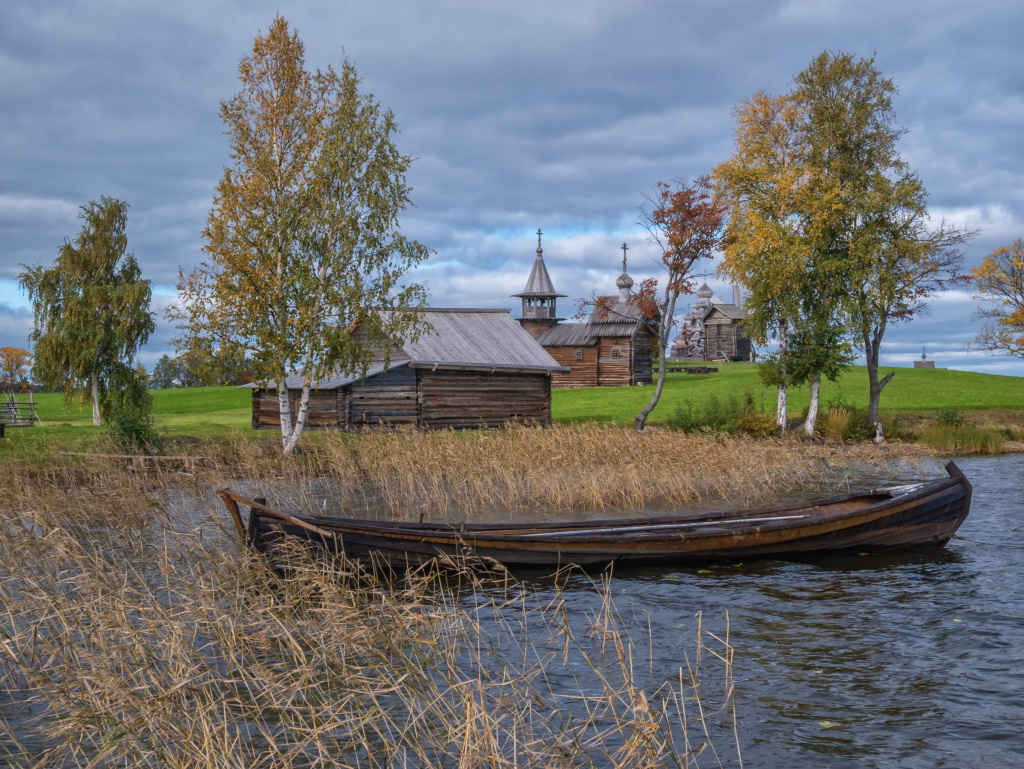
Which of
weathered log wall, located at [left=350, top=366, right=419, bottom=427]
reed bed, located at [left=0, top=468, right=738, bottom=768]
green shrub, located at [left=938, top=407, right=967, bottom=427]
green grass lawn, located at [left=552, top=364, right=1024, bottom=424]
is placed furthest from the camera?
green grass lawn, located at [left=552, top=364, right=1024, bottom=424]

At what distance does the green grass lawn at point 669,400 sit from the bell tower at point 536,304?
1334 cm

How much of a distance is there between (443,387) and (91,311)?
1438 cm

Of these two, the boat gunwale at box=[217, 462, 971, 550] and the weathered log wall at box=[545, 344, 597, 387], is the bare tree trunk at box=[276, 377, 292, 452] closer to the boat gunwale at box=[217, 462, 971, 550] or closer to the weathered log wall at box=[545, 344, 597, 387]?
the boat gunwale at box=[217, 462, 971, 550]

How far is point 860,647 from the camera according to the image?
26.1 ft

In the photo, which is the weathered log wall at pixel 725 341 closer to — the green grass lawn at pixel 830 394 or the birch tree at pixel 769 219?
the green grass lawn at pixel 830 394

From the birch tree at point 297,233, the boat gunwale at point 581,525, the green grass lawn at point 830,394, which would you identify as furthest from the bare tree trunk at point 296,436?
the green grass lawn at point 830,394

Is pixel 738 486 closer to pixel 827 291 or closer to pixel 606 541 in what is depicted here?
pixel 606 541

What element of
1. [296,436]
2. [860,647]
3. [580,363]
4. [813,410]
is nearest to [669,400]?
[813,410]

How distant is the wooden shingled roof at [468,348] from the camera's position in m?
30.5

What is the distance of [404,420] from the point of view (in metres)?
30.5

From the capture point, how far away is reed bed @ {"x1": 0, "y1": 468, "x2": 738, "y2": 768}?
15.4ft

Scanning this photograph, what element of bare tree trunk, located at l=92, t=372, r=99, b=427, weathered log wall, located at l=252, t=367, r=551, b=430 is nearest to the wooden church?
weathered log wall, located at l=252, t=367, r=551, b=430

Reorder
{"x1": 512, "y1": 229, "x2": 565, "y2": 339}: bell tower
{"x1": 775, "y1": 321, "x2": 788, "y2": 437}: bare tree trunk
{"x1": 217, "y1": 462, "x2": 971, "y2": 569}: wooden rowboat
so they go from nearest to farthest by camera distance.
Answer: {"x1": 217, "y1": 462, "x2": 971, "y2": 569}: wooden rowboat → {"x1": 775, "y1": 321, "x2": 788, "y2": 437}: bare tree trunk → {"x1": 512, "y1": 229, "x2": 565, "y2": 339}: bell tower

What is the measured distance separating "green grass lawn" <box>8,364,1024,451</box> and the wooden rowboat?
1494 cm
